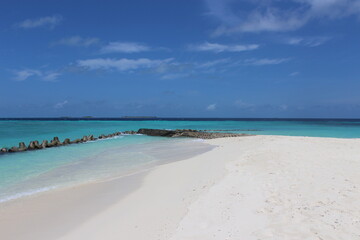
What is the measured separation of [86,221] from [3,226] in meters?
1.61

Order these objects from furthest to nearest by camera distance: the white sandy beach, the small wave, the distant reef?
1. the distant reef
2. the small wave
3. the white sandy beach

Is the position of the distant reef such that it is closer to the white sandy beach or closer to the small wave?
the small wave

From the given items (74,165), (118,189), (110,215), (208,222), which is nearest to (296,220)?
(208,222)

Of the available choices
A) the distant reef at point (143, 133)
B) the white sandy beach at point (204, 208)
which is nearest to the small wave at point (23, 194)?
the white sandy beach at point (204, 208)

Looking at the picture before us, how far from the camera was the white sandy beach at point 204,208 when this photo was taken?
4.66m

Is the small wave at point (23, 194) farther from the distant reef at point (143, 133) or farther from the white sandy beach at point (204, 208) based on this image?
the distant reef at point (143, 133)

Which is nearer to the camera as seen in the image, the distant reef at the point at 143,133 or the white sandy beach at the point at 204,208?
the white sandy beach at the point at 204,208

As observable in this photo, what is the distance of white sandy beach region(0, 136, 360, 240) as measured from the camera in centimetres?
466

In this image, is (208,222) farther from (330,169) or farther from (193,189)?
(330,169)

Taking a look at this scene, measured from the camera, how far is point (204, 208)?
5.82m

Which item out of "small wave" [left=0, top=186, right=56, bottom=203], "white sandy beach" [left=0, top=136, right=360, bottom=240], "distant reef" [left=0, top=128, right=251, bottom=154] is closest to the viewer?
"white sandy beach" [left=0, top=136, right=360, bottom=240]

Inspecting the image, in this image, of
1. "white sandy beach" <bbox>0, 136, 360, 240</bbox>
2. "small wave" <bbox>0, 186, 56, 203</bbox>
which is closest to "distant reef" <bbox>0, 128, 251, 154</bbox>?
"small wave" <bbox>0, 186, 56, 203</bbox>

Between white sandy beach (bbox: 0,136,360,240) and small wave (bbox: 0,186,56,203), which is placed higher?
white sandy beach (bbox: 0,136,360,240)

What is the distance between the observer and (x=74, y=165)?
500 inches
